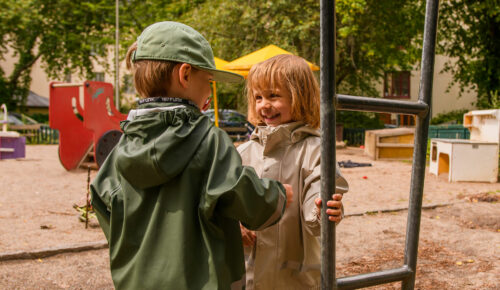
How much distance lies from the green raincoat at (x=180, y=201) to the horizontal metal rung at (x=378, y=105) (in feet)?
0.88

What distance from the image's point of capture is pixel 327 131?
3.34ft

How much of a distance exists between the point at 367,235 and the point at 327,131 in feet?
10.3

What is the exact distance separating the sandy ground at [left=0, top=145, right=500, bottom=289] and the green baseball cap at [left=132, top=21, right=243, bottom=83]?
6.65ft

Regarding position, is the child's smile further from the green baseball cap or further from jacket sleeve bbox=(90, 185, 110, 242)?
jacket sleeve bbox=(90, 185, 110, 242)

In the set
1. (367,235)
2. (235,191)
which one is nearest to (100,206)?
(235,191)

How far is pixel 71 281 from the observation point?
2.85m

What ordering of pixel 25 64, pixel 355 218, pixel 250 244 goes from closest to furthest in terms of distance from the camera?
pixel 250 244 → pixel 355 218 → pixel 25 64

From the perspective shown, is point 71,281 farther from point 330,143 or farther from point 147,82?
point 330,143

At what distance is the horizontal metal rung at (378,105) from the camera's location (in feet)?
3.38

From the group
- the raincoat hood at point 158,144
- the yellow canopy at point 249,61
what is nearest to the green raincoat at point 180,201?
the raincoat hood at point 158,144

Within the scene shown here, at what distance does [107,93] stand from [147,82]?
24.3 feet

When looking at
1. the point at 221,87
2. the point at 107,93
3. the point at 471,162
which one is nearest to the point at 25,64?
the point at 221,87

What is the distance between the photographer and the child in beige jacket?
1.50m

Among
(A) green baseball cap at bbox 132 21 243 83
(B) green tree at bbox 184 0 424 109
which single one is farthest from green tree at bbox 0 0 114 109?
(A) green baseball cap at bbox 132 21 243 83
